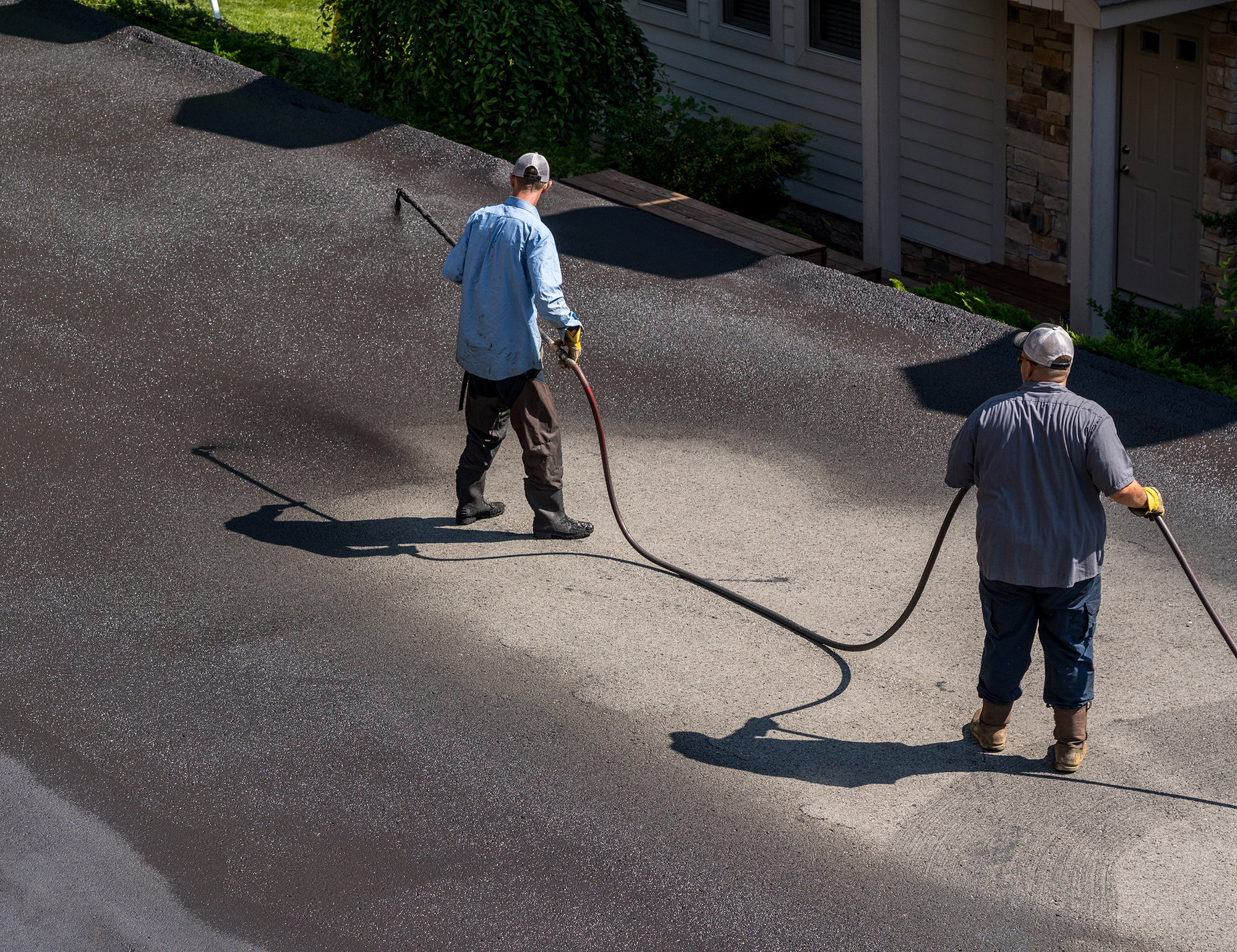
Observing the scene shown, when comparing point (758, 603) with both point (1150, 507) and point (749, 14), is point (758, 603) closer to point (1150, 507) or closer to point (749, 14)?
point (1150, 507)

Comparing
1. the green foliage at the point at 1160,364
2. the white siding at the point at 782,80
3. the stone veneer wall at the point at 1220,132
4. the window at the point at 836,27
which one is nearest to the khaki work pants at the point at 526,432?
the green foliage at the point at 1160,364

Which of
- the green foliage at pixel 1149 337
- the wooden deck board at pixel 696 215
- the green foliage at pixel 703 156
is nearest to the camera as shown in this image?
the green foliage at pixel 1149 337

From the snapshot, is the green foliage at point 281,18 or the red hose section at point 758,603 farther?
the green foliage at point 281,18

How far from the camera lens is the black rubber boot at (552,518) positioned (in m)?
6.82

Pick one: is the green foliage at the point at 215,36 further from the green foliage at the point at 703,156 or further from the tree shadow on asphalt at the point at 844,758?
the tree shadow on asphalt at the point at 844,758

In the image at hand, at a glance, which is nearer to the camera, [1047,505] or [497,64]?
[1047,505]

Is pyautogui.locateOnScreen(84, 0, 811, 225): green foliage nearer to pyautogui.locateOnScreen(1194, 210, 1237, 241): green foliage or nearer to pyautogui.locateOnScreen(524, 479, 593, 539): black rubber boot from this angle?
pyautogui.locateOnScreen(1194, 210, 1237, 241): green foliage

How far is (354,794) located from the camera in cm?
525

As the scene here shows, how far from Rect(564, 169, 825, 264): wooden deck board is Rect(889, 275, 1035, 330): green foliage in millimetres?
843

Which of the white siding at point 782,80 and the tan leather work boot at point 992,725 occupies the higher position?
the white siding at point 782,80

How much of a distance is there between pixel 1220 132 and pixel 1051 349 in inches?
257

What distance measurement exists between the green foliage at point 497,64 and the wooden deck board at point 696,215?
3.12ft

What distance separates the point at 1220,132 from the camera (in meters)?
10.3

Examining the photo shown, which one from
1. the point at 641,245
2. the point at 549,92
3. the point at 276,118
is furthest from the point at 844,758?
the point at 276,118
